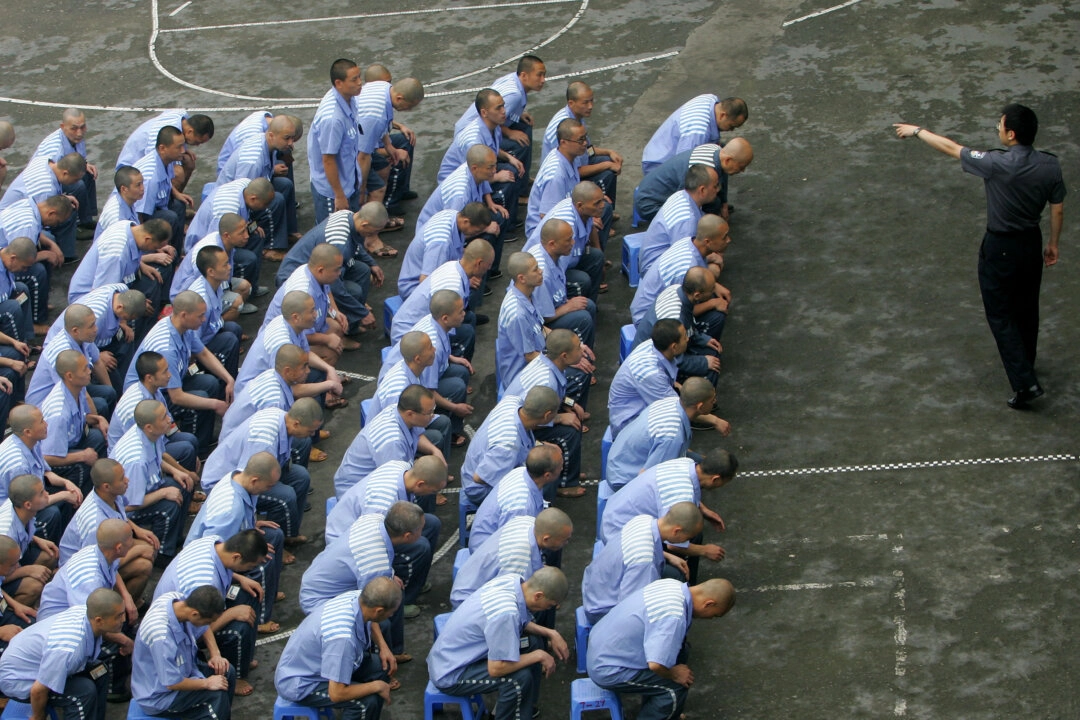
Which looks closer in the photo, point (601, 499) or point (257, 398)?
point (601, 499)

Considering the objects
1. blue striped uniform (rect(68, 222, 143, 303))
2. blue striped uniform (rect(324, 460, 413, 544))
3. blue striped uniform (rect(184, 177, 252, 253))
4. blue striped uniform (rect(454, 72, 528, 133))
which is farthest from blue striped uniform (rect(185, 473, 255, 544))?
blue striped uniform (rect(454, 72, 528, 133))

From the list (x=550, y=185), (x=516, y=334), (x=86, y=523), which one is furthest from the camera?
(x=550, y=185)

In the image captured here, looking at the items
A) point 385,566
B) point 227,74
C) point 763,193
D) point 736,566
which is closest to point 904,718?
point 736,566

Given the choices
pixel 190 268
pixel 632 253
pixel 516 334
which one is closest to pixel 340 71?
pixel 190 268

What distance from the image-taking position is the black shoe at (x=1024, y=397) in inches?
463

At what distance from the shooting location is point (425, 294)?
12820 mm

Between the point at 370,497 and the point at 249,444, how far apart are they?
1.17 meters

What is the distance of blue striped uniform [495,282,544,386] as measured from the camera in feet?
40.5

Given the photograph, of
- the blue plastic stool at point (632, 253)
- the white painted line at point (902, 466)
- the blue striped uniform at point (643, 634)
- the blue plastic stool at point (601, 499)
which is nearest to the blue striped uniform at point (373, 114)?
the blue plastic stool at point (632, 253)

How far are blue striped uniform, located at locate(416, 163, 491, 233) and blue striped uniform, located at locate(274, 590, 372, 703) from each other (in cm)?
511

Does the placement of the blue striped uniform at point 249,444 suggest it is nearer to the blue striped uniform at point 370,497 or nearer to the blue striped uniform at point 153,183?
the blue striped uniform at point 370,497

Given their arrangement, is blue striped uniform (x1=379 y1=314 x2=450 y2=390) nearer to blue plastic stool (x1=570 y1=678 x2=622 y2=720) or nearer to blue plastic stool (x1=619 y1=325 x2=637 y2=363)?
blue plastic stool (x1=619 y1=325 x2=637 y2=363)

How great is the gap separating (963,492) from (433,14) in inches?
410

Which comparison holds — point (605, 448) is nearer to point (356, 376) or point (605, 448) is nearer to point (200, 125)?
point (356, 376)
